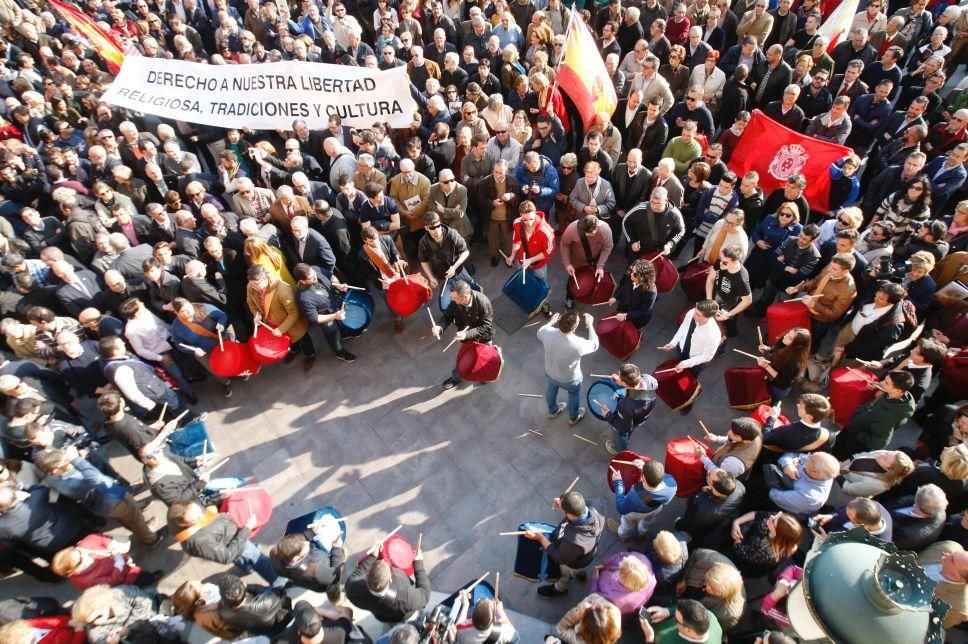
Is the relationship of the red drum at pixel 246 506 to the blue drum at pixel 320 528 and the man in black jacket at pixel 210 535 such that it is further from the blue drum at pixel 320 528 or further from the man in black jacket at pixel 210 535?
the blue drum at pixel 320 528

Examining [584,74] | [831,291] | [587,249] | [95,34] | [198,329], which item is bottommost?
[831,291]

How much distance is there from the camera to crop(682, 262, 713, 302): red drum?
299 inches

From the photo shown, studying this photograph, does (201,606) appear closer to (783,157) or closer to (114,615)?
(114,615)

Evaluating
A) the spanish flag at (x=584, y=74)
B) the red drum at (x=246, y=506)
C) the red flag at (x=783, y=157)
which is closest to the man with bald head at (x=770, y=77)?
the red flag at (x=783, y=157)

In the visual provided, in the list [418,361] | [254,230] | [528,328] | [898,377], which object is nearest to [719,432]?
[898,377]

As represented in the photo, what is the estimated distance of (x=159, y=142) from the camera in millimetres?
9633

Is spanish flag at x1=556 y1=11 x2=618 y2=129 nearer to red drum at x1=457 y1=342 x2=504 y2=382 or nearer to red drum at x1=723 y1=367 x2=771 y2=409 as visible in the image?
red drum at x1=457 y1=342 x2=504 y2=382

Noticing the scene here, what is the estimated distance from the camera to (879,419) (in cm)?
546

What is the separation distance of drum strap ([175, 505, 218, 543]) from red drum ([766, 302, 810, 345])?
6253 mm

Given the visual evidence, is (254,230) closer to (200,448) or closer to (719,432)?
(200,448)

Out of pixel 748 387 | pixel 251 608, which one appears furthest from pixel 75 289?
pixel 748 387

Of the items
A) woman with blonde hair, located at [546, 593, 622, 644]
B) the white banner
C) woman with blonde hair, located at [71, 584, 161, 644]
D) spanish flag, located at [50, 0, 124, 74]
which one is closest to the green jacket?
woman with blonde hair, located at [546, 593, 622, 644]

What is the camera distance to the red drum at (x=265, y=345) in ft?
23.7

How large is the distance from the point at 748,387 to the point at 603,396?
5.39ft
